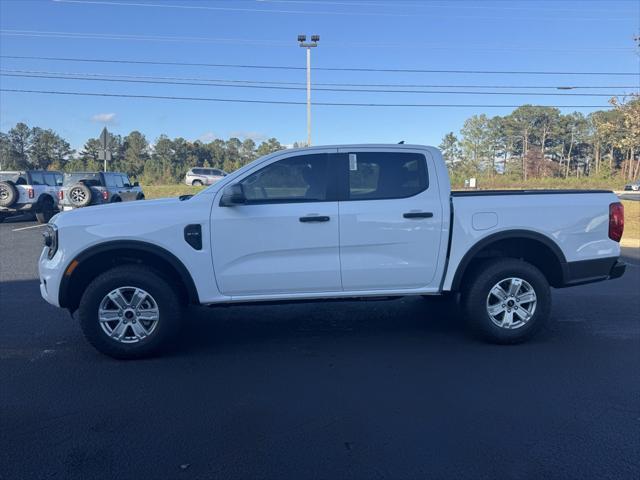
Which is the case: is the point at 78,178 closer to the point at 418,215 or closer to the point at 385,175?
the point at 385,175

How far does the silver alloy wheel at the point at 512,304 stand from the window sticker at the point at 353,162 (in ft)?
5.91

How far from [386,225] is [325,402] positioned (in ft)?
5.83

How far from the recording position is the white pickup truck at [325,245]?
15.4ft

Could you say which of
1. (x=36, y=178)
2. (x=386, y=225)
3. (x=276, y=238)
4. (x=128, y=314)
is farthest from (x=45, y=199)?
(x=386, y=225)

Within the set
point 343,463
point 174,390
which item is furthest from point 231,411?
point 343,463

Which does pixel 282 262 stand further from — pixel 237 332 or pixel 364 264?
pixel 237 332

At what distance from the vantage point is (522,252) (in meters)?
5.43

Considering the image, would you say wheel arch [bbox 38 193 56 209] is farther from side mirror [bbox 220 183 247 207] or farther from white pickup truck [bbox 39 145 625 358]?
side mirror [bbox 220 183 247 207]

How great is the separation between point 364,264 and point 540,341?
6.68 ft

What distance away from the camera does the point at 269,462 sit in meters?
3.09

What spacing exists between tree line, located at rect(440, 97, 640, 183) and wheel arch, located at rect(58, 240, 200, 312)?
6600cm

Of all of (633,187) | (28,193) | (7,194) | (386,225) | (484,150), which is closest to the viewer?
(386,225)

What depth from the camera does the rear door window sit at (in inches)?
197

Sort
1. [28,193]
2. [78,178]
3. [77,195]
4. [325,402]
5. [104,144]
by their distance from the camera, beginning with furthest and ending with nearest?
[104,144] < [78,178] < [28,193] < [77,195] < [325,402]
